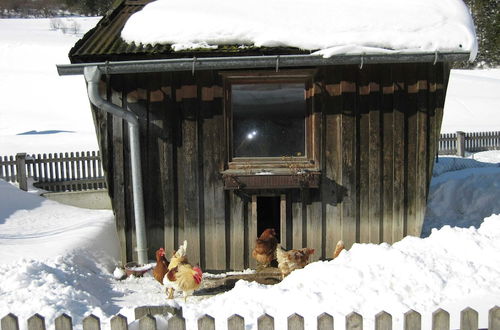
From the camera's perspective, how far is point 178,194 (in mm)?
7777

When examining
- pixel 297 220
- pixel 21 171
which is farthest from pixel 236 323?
pixel 21 171

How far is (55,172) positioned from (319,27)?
8.66 meters

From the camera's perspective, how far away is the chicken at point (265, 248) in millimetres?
7441

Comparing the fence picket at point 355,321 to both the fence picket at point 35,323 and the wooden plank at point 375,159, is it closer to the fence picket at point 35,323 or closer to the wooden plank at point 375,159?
the fence picket at point 35,323

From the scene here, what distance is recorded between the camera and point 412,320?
11.0ft

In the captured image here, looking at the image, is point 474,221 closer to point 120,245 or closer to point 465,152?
point 120,245

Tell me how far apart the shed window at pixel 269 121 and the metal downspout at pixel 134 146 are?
1340 millimetres

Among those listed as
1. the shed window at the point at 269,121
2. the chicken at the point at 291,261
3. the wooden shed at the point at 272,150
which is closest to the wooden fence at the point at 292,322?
the chicken at the point at 291,261

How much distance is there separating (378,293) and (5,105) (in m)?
27.9

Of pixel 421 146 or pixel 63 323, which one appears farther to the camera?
pixel 421 146

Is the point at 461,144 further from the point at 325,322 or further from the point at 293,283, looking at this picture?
the point at 325,322

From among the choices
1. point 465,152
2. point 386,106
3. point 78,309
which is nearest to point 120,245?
point 78,309

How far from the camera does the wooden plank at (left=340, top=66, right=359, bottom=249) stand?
758 cm

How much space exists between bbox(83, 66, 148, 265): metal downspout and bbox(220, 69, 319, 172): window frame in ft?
4.28
